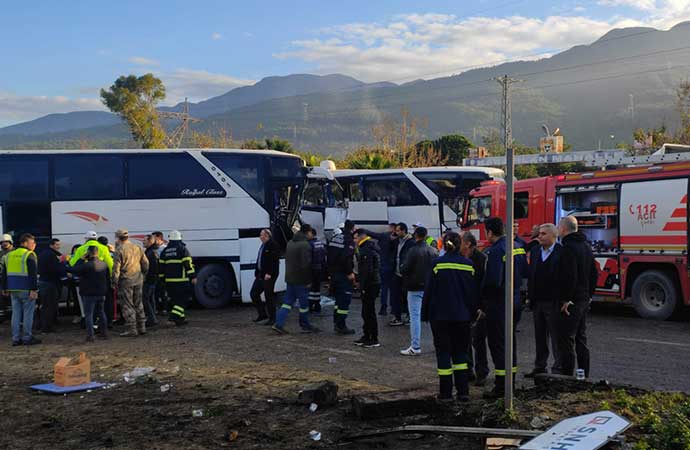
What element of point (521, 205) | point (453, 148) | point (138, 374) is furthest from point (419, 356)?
point (453, 148)

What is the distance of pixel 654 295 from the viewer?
41.4 feet

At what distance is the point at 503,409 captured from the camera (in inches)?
223

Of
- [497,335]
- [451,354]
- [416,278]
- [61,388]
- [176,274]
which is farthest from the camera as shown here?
[176,274]

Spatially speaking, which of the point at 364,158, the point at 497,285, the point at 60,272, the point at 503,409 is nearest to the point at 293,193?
the point at 60,272

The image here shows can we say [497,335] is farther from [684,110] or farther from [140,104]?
[140,104]

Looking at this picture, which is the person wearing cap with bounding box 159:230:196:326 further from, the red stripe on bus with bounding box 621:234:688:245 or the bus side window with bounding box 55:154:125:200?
the red stripe on bus with bounding box 621:234:688:245

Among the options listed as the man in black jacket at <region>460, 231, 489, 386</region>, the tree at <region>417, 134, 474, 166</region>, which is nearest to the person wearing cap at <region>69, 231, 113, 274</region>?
the man in black jacket at <region>460, 231, 489, 386</region>

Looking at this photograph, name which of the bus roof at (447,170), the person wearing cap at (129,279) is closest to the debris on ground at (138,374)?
the person wearing cap at (129,279)

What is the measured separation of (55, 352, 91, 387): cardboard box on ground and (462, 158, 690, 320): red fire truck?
10205 millimetres

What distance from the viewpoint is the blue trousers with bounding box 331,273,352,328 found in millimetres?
10805

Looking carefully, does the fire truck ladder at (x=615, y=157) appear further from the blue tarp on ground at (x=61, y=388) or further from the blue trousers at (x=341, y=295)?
the blue tarp on ground at (x=61, y=388)

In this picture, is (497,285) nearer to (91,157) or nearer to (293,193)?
(293,193)

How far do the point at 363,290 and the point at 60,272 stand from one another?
5.92 meters

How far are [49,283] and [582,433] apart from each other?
32.9 feet
